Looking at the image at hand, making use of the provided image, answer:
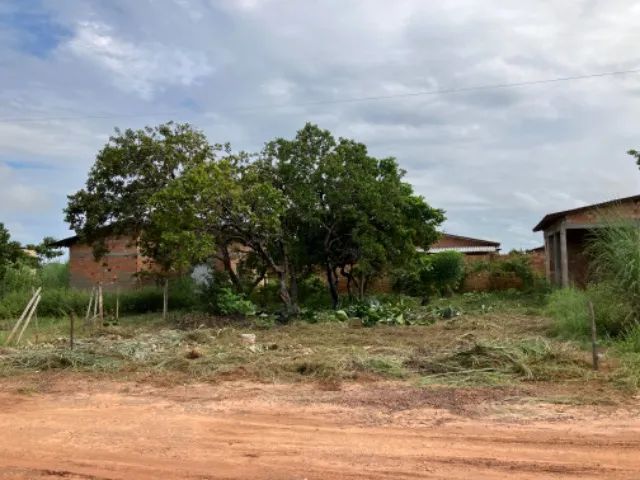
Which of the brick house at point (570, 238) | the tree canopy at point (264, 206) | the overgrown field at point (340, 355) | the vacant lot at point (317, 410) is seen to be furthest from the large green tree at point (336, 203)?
the vacant lot at point (317, 410)

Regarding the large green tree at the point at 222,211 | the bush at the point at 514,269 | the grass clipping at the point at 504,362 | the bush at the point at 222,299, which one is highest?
the large green tree at the point at 222,211

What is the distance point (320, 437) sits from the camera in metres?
6.36

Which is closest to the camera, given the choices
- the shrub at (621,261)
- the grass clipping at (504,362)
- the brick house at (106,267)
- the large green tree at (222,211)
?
the grass clipping at (504,362)

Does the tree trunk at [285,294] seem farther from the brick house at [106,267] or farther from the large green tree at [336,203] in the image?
the brick house at [106,267]

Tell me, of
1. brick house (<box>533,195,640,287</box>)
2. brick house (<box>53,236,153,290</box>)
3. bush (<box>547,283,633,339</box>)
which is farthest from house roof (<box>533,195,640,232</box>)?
brick house (<box>53,236,153,290</box>)

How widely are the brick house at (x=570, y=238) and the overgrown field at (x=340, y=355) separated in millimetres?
6533

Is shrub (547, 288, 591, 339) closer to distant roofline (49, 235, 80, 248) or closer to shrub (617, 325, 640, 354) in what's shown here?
shrub (617, 325, 640, 354)

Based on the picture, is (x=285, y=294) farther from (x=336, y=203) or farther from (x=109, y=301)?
(x=109, y=301)

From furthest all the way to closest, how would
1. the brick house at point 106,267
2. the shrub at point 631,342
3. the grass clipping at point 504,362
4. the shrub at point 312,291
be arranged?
the brick house at point 106,267 → the shrub at point 312,291 → the shrub at point 631,342 → the grass clipping at point 504,362

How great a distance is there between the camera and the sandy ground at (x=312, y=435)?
5.33 meters

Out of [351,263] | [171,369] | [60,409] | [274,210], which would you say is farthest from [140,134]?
[60,409]

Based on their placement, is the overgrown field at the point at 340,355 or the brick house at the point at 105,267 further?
the brick house at the point at 105,267

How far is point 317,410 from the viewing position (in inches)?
301

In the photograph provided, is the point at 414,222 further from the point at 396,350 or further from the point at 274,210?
the point at 396,350
